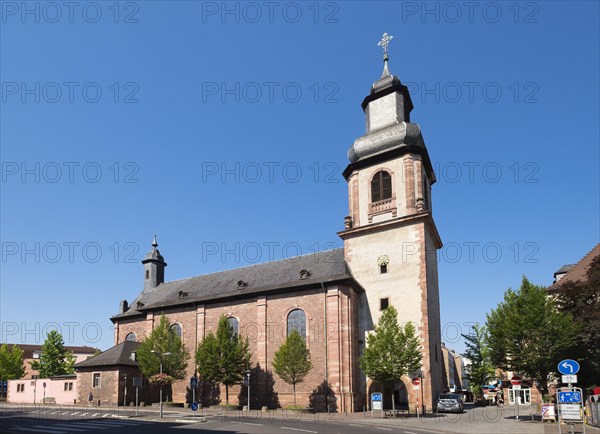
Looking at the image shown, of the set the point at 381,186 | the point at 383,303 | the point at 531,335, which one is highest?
the point at 381,186

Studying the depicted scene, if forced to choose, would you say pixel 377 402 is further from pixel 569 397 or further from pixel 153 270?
pixel 153 270

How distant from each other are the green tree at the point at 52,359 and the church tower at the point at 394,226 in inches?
2329

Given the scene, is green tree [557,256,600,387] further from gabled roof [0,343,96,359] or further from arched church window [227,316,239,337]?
gabled roof [0,343,96,359]

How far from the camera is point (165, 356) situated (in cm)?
4166

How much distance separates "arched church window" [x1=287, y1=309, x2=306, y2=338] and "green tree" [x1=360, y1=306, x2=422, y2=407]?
23.6ft

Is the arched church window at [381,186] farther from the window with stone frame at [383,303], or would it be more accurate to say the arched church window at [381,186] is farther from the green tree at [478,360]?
the green tree at [478,360]

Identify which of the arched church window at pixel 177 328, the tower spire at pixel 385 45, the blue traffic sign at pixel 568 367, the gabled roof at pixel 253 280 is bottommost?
the blue traffic sign at pixel 568 367

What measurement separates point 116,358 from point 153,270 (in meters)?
14.8

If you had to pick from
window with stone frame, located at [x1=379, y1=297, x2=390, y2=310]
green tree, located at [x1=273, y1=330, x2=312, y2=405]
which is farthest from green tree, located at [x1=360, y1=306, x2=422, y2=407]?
green tree, located at [x1=273, y1=330, x2=312, y2=405]

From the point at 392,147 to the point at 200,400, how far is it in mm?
26561

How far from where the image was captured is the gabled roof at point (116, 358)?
43.9m

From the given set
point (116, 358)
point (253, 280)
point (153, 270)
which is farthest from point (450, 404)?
point (153, 270)

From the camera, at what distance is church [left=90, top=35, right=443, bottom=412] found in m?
36.2

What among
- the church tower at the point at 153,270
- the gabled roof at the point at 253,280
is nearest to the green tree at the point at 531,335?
the gabled roof at the point at 253,280
